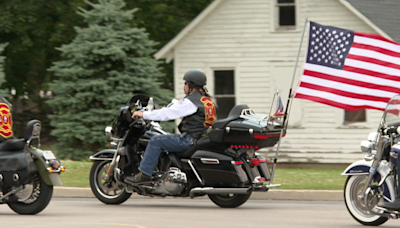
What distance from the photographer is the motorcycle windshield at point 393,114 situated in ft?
30.0

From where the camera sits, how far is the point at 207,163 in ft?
36.3

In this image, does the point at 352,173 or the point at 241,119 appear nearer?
the point at 352,173

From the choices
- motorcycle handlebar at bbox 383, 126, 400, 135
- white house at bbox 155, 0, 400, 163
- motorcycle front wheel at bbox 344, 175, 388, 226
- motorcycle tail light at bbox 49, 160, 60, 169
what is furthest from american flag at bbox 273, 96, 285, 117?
white house at bbox 155, 0, 400, 163

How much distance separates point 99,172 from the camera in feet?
38.6

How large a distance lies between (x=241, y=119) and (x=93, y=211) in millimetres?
2283

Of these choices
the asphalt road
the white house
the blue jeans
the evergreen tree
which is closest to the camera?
the asphalt road

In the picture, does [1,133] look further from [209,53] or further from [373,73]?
[209,53]

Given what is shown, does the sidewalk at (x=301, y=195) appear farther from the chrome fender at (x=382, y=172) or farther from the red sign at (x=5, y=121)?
the red sign at (x=5, y=121)

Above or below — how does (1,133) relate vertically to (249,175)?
above

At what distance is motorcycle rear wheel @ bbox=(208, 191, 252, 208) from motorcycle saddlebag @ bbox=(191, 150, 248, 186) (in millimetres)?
366

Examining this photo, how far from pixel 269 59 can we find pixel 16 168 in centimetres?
1397

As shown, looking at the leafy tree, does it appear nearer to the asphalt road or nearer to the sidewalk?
the sidewalk

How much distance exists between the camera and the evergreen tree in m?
22.4

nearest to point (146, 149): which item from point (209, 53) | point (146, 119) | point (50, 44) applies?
point (146, 119)
